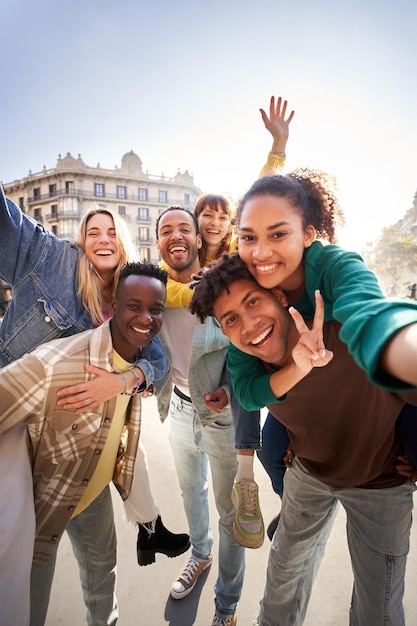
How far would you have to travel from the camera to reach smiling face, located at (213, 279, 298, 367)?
1232 millimetres

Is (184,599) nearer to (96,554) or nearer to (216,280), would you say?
(96,554)

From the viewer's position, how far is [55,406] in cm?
134

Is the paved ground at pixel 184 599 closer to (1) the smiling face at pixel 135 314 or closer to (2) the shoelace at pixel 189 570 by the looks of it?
(2) the shoelace at pixel 189 570

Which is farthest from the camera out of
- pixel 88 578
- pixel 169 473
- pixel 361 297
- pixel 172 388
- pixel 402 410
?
pixel 169 473

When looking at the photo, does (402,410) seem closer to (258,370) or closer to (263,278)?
(258,370)

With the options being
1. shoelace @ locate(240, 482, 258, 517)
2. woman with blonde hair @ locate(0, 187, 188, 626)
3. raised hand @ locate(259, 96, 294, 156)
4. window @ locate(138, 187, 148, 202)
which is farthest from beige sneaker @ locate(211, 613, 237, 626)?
window @ locate(138, 187, 148, 202)

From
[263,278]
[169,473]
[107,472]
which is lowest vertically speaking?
[169,473]

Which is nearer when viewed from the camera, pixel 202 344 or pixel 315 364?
pixel 315 364

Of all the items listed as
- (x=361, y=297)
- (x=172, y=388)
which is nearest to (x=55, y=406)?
(x=172, y=388)

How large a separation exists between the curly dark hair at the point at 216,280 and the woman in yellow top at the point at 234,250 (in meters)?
0.40

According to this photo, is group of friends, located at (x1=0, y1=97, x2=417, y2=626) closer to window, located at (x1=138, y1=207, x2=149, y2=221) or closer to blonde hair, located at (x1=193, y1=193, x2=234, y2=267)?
blonde hair, located at (x1=193, y1=193, x2=234, y2=267)

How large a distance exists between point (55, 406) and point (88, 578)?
3.27 feet

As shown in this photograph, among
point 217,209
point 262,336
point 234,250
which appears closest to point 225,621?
point 262,336

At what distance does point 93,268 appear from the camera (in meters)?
1.89
